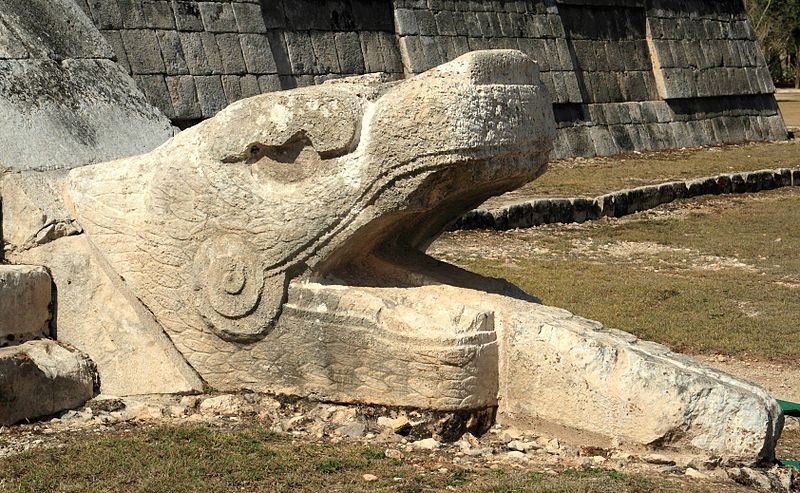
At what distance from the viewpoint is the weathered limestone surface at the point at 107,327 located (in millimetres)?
5303

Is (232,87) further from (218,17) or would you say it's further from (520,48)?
(520,48)

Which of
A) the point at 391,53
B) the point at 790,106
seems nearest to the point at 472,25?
the point at 391,53

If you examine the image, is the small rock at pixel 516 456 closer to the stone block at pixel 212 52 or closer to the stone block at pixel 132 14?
the stone block at pixel 132 14

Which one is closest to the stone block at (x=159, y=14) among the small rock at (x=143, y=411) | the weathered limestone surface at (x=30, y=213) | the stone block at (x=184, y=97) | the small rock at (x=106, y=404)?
the stone block at (x=184, y=97)

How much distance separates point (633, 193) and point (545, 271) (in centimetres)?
437

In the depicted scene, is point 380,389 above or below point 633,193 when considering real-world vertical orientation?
below

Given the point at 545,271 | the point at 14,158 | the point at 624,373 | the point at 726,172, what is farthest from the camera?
the point at 726,172

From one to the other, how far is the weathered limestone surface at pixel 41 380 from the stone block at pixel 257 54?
8808 mm

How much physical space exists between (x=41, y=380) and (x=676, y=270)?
6.49 metres

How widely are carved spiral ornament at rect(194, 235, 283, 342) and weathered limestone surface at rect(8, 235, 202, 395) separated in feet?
1.04

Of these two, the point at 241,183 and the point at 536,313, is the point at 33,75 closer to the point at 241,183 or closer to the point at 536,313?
the point at 241,183

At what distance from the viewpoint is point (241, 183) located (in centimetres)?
505

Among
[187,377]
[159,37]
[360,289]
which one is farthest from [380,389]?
[159,37]

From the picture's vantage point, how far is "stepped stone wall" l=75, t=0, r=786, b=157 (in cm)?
1321
